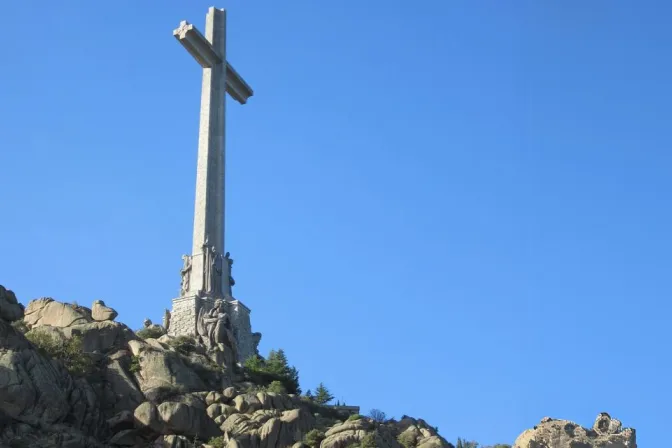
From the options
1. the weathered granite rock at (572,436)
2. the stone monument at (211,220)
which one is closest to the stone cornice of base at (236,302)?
the stone monument at (211,220)

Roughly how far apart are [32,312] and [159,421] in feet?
31.1

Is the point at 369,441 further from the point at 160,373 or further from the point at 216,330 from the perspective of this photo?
the point at 216,330

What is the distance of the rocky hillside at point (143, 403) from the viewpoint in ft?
140

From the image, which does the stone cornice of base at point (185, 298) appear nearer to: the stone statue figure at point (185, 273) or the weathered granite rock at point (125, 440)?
the stone statue figure at point (185, 273)

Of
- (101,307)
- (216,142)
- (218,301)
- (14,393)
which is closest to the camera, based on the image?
(14,393)

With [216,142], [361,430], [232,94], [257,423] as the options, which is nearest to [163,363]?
[257,423]

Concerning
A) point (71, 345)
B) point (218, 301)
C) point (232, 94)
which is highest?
point (232, 94)

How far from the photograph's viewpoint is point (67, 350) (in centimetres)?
4675

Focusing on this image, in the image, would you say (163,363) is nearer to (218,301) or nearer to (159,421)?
(159,421)

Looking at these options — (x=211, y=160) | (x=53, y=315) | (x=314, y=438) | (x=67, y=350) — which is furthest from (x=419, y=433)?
(x=211, y=160)

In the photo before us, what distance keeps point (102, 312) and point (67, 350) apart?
3.97 metres

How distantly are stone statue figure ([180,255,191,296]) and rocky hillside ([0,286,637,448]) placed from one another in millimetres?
5019

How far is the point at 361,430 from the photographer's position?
44750mm

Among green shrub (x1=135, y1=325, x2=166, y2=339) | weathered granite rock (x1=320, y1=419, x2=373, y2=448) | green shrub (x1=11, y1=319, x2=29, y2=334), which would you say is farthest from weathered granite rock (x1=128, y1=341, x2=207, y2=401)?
weathered granite rock (x1=320, y1=419, x2=373, y2=448)
